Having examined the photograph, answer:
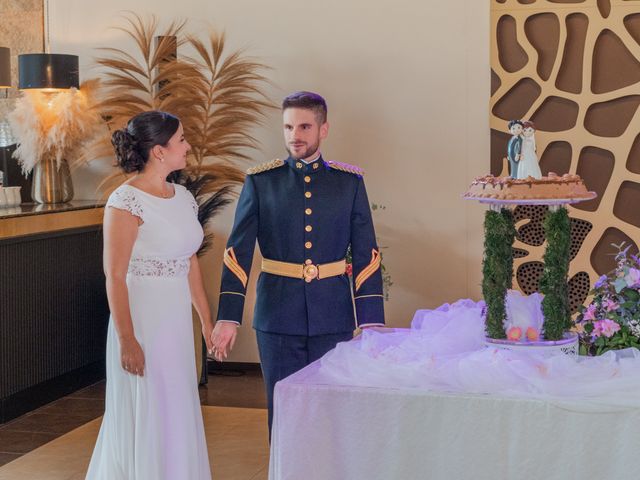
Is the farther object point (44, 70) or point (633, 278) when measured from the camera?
point (44, 70)

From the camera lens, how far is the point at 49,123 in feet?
19.9

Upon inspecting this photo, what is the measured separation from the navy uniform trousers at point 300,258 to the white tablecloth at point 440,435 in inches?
21.6

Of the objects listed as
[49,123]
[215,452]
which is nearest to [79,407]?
[215,452]

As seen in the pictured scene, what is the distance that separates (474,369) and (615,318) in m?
0.61

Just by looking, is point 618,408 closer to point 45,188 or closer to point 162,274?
point 162,274

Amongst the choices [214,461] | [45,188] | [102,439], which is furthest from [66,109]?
[102,439]

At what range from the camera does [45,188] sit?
6.15 m

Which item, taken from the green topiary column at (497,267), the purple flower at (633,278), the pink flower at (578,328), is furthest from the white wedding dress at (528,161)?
the pink flower at (578,328)

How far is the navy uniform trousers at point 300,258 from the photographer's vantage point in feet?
11.4

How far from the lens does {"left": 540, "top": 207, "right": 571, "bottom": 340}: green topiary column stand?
2928 millimetres

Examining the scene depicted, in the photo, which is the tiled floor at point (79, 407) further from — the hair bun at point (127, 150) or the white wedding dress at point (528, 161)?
the white wedding dress at point (528, 161)

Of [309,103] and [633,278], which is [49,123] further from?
[633,278]

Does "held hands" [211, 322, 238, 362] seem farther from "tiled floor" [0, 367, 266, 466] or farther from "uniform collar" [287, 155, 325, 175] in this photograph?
"tiled floor" [0, 367, 266, 466]

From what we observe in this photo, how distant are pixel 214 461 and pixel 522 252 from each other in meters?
2.26
